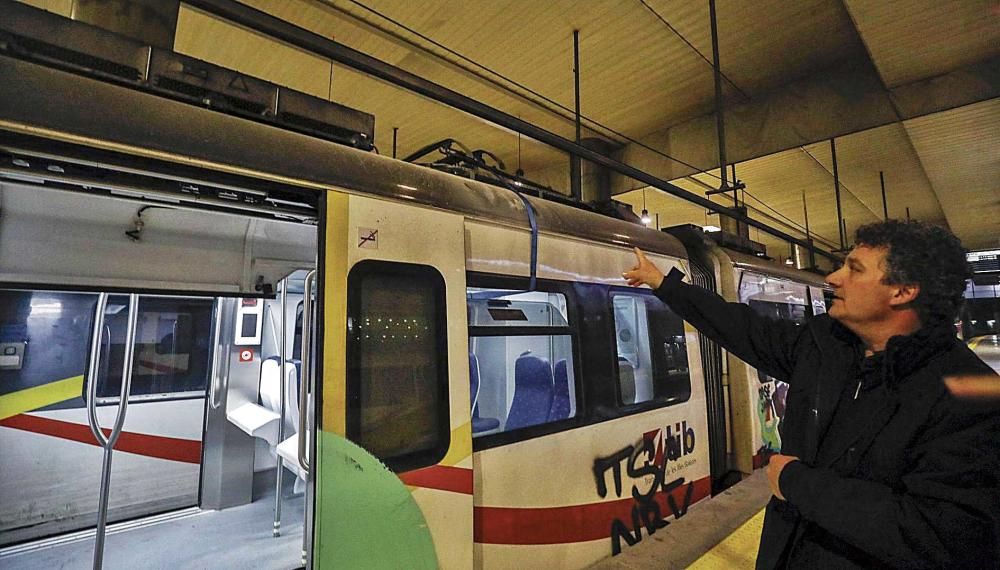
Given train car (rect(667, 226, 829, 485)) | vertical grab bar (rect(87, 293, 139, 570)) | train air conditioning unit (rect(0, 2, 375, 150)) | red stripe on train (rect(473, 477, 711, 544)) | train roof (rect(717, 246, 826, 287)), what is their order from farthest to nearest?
train roof (rect(717, 246, 826, 287)) < train car (rect(667, 226, 829, 485)) < vertical grab bar (rect(87, 293, 139, 570)) < red stripe on train (rect(473, 477, 711, 544)) < train air conditioning unit (rect(0, 2, 375, 150))

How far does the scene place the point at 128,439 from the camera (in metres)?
4.18

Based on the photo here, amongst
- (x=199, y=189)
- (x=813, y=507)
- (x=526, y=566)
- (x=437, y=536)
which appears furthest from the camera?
(x=526, y=566)

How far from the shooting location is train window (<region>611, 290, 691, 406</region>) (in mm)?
3105

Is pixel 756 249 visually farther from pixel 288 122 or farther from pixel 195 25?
pixel 195 25

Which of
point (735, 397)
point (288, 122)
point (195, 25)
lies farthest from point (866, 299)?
point (195, 25)

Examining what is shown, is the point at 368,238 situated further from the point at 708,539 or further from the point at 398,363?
the point at 708,539

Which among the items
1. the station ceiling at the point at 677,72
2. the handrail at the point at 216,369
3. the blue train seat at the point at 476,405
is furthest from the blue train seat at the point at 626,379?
the handrail at the point at 216,369

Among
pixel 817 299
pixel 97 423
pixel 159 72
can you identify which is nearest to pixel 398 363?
pixel 159 72

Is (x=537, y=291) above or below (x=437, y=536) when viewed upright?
above

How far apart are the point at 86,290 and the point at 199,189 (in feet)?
5.27

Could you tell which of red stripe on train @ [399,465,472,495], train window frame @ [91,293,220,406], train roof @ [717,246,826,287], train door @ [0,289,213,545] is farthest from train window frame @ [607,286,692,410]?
train window frame @ [91,293,220,406]

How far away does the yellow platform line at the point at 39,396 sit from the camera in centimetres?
376

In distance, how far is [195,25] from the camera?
4.13m

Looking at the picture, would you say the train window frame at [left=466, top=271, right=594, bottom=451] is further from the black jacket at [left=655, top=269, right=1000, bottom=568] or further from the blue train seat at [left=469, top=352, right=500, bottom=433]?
the black jacket at [left=655, top=269, right=1000, bottom=568]
